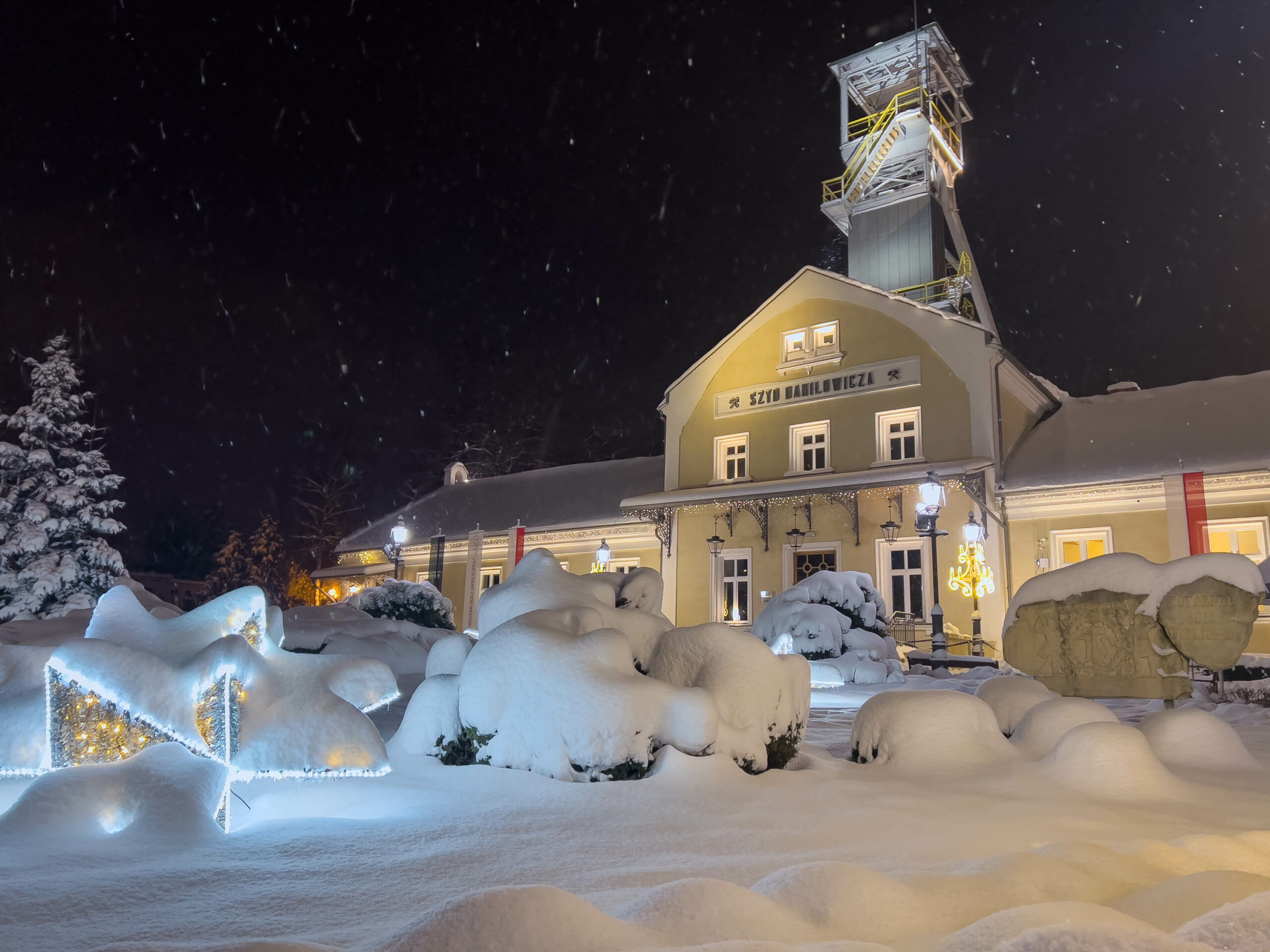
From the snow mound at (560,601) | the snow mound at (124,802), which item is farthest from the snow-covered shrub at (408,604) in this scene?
the snow mound at (124,802)

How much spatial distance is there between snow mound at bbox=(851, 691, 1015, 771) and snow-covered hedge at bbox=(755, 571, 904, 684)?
27.5ft

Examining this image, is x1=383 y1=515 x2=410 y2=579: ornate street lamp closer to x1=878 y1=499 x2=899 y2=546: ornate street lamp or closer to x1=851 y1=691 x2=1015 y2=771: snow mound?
x1=878 y1=499 x2=899 y2=546: ornate street lamp

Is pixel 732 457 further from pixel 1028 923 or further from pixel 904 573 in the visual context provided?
pixel 1028 923

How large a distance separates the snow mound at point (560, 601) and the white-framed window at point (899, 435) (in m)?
15.9

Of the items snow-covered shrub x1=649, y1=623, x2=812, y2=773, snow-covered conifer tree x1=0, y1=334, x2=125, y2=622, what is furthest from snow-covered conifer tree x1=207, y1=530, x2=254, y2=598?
snow-covered shrub x1=649, y1=623, x2=812, y2=773

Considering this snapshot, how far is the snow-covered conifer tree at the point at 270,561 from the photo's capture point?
130 ft

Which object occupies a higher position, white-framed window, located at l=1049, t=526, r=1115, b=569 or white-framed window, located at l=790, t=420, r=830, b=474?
white-framed window, located at l=790, t=420, r=830, b=474

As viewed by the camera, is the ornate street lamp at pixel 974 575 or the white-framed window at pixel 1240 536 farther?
the white-framed window at pixel 1240 536

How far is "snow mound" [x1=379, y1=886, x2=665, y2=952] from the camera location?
2338 mm

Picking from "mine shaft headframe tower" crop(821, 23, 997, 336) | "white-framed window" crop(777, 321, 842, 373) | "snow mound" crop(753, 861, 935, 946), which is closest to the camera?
"snow mound" crop(753, 861, 935, 946)

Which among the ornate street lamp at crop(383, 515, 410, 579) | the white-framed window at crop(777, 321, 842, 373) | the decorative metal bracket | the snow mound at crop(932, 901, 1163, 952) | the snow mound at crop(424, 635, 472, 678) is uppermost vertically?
the white-framed window at crop(777, 321, 842, 373)

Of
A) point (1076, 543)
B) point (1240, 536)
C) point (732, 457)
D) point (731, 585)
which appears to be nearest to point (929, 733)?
point (1076, 543)

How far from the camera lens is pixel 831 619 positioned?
16234 mm

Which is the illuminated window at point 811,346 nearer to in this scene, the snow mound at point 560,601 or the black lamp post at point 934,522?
the black lamp post at point 934,522
